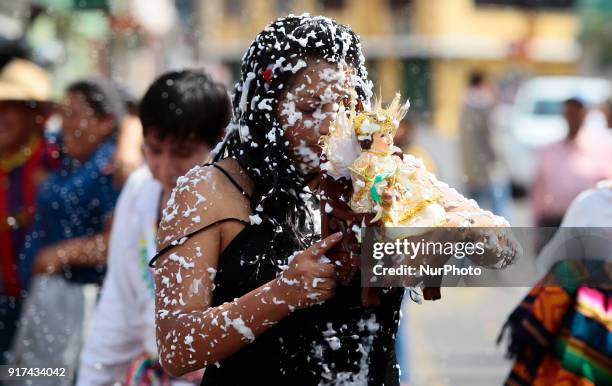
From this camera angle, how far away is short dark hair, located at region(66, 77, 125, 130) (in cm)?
538

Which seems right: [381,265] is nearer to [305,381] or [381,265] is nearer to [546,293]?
[305,381]

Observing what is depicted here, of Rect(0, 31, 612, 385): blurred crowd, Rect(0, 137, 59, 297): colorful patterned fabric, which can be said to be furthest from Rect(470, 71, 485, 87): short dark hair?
Rect(0, 137, 59, 297): colorful patterned fabric

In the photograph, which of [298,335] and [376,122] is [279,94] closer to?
[376,122]

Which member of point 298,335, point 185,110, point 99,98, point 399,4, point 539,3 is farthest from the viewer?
point 399,4

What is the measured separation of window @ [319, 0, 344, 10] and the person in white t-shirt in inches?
1331

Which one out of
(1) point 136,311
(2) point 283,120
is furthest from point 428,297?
(1) point 136,311

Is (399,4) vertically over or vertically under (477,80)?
under

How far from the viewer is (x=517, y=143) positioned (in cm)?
1684

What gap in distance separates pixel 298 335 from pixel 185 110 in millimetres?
1281

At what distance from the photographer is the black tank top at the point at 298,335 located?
2.18 m

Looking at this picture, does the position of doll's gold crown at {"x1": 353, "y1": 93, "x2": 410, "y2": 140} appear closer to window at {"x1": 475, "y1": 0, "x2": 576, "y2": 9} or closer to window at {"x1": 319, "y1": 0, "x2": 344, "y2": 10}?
window at {"x1": 475, "y1": 0, "x2": 576, "y2": 9}

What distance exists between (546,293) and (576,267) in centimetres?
10

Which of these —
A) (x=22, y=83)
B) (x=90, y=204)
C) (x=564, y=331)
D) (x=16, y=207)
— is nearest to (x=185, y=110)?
(x=564, y=331)

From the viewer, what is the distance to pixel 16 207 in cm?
500
